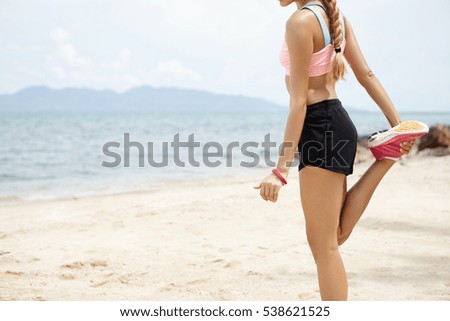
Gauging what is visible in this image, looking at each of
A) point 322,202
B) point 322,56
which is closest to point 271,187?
point 322,202

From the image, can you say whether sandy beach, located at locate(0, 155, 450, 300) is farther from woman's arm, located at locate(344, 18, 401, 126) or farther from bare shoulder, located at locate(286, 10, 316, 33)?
bare shoulder, located at locate(286, 10, 316, 33)

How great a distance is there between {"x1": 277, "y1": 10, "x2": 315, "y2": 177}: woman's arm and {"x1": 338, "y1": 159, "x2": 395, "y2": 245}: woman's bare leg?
471 millimetres

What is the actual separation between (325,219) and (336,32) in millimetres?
929

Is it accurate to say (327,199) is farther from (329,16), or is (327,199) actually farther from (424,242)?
(424,242)

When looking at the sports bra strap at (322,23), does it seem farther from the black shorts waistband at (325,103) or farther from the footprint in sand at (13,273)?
the footprint in sand at (13,273)

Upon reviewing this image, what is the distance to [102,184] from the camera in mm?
11398

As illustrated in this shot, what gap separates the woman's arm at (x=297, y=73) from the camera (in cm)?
247

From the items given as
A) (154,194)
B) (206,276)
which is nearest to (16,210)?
(154,194)

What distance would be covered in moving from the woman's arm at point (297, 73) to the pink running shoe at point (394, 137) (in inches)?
19.9

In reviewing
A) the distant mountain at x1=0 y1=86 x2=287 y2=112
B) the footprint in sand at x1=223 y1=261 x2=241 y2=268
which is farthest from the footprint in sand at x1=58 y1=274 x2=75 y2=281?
the distant mountain at x1=0 y1=86 x2=287 y2=112

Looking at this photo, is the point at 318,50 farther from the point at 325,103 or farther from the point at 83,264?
the point at 83,264

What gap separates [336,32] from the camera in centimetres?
254

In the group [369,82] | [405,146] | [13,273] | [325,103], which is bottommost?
[13,273]

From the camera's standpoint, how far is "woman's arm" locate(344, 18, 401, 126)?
288 centimetres
